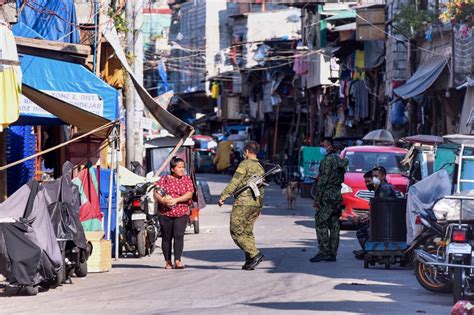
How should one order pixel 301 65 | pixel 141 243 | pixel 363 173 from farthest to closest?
pixel 301 65, pixel 363 173, pixel 141 243

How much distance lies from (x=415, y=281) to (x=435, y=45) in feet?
63.5

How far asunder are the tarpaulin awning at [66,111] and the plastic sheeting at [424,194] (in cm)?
473

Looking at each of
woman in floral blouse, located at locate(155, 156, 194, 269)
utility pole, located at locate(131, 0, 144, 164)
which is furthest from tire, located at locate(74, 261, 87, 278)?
utility pole, located at locate(131, 0, 144, 164)

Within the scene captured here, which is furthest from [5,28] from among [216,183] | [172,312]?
[216,183]

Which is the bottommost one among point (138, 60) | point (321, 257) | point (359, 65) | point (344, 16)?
point (321, 257)

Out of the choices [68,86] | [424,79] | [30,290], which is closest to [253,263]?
[68,86]

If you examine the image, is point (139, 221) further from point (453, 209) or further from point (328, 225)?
point (453, 209)

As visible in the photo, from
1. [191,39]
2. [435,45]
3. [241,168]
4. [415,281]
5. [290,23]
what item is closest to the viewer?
[415,281]

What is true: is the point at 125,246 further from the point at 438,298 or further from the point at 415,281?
the point at 438,298

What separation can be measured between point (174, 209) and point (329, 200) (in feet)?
8.56

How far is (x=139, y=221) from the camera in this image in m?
20.0

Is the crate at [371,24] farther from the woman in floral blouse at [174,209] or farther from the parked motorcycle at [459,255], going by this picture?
the parked motorcycle at [459,255]

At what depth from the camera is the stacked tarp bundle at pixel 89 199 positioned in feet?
58.0

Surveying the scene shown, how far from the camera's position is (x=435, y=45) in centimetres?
3431
